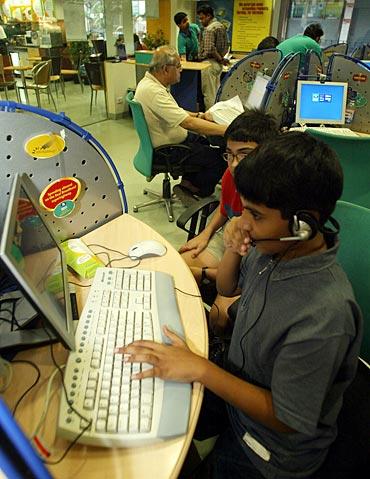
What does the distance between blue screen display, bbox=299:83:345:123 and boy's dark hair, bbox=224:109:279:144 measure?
1.60 meters

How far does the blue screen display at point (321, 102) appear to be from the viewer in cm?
275

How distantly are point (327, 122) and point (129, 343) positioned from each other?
2640mm

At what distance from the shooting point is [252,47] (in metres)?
7.91

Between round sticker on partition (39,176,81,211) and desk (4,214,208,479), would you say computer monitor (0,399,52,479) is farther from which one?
round sticker on partition (39,176,81,211)

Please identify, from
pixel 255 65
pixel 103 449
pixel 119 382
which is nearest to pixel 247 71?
pixel 255 65

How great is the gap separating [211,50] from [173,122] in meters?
3.41

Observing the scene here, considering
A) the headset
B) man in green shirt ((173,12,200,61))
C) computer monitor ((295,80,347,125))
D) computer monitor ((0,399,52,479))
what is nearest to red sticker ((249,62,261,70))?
computer monitor ((295,80,347,125))

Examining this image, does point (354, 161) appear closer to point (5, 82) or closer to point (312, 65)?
point (312, 65)

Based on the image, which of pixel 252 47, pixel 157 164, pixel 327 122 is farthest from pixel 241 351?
pixel 252 47

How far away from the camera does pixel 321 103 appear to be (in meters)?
2.79

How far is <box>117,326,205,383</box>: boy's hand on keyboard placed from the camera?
73 cm

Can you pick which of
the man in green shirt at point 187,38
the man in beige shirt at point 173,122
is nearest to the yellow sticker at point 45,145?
the man in beige shirt at point 173,122

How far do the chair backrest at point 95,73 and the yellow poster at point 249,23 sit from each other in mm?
4160

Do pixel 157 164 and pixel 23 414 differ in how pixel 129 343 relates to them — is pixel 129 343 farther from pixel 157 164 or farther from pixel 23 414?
pixel 157 164
